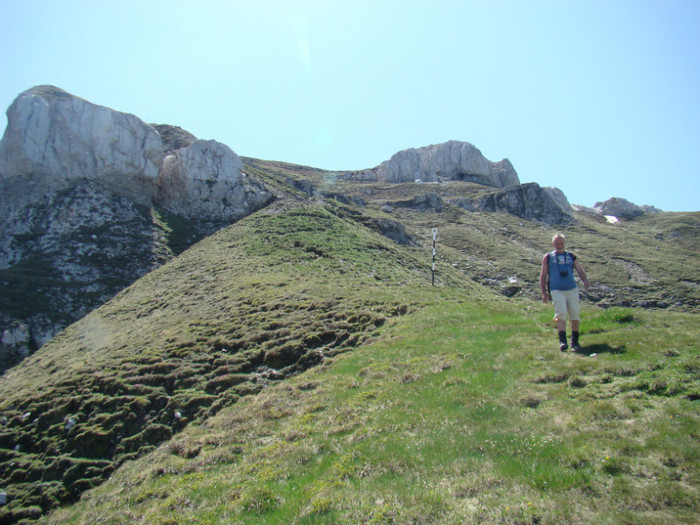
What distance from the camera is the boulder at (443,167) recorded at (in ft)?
500

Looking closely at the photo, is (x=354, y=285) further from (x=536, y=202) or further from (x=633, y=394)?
(x=536, y=202)

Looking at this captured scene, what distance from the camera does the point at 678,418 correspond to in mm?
7227

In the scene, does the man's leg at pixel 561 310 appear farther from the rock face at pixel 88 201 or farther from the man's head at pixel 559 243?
the rock face at pixel 88 201

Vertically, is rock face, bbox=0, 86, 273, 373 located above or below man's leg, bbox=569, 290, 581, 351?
above

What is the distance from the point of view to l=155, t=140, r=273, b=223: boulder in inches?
2323

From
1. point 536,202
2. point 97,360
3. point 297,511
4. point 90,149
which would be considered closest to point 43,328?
point 97,360

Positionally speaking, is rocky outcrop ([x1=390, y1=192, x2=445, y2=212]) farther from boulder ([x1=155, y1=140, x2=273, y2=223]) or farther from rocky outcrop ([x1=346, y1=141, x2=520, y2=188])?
rocky outcrop ([x1=346, y1=141, x2=520, y2=188])

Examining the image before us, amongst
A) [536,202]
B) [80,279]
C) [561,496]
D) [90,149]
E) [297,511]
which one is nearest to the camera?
[561,496]

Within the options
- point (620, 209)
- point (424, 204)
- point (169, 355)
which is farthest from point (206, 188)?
point (620, 209)

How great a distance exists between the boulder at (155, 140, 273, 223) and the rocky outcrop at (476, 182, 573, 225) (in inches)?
2431

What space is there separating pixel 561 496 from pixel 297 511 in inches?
164

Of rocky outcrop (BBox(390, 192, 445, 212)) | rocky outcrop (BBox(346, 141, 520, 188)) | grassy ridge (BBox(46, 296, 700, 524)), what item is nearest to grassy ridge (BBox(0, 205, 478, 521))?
grassy ridge (BBox(46, 296, 700, 524))

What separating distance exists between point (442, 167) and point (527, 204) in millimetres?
58209

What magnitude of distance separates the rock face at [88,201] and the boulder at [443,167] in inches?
3695
